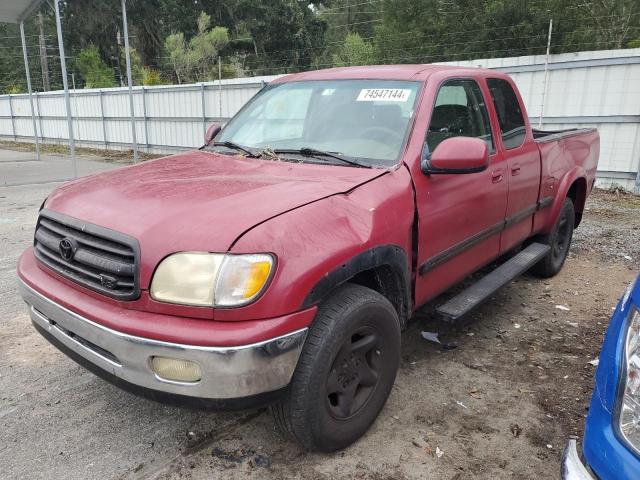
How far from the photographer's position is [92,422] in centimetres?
281

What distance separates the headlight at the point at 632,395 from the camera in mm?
1469

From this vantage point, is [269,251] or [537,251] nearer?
[269,251]

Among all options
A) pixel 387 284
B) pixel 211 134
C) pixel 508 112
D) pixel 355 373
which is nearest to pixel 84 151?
pixel 211 134

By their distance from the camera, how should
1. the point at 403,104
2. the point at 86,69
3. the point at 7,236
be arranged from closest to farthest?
the point at 403,104 → the point at 7,236 → the point at 86,69

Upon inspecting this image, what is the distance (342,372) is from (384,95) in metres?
1.76

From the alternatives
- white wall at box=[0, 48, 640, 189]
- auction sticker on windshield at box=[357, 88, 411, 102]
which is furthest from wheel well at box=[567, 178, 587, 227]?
white wall at box=[0, 48, 640, 189]

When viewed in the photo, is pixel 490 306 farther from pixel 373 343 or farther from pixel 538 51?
pixel 538 51

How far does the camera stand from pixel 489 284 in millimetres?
3732

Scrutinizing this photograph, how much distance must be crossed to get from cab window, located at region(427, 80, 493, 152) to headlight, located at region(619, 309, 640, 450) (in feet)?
5.91

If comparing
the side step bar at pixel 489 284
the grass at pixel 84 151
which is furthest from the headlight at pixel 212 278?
the grass at pixel 84 151

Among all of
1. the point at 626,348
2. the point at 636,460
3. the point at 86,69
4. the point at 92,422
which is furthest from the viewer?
the point at 86,69

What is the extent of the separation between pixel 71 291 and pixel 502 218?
2.92m

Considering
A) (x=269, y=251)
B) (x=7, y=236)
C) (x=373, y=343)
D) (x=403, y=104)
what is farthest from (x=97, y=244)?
(x=7, y=236)

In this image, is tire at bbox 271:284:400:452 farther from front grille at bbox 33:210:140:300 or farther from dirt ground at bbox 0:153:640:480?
front grille at bbox 33:210:140:300
